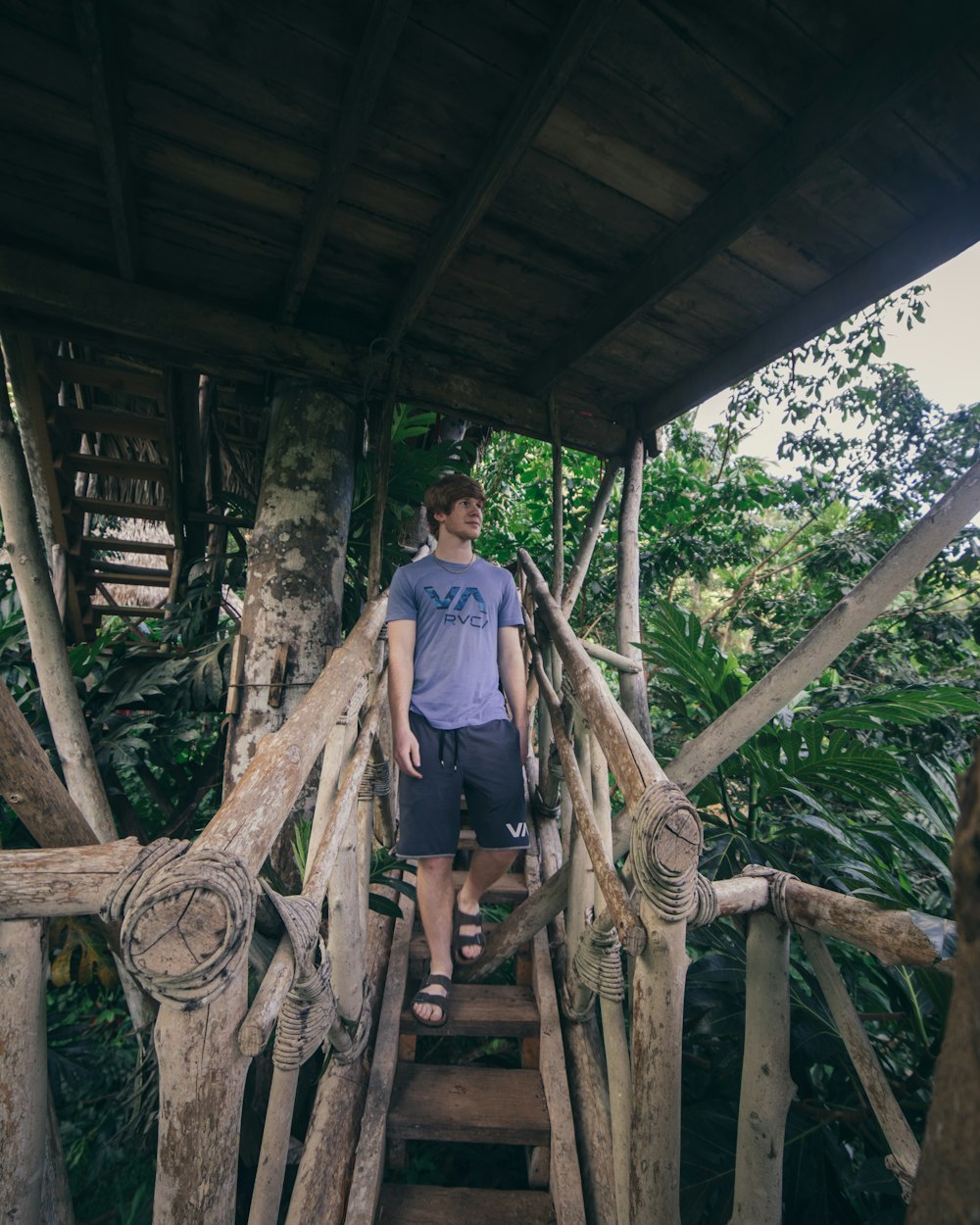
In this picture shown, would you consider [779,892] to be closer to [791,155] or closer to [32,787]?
[32,787]

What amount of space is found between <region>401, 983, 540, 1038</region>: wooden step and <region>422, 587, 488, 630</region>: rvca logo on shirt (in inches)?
54.0

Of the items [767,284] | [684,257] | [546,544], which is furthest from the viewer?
[546,544]

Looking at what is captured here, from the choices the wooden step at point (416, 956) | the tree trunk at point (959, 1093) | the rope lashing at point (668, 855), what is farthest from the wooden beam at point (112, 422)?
the tree trunk at point (959, 1093)

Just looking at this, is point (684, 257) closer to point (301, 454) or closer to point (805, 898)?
point (301, 454)

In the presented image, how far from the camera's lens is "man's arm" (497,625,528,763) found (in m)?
2.34

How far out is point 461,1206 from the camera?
1.62m

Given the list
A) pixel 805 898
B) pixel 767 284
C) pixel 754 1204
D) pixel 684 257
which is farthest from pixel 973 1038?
pixel 767 284

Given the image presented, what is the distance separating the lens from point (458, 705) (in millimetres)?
Answer: 2123

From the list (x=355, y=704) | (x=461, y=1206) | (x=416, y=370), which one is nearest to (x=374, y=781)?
(x=355, y=704)

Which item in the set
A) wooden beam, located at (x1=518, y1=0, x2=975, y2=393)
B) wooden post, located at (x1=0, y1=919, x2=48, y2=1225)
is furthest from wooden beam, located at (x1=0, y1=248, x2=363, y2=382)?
wooden post, located at (x1=0, y1=919, x2=48, y2=1225)

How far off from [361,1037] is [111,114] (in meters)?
2.85

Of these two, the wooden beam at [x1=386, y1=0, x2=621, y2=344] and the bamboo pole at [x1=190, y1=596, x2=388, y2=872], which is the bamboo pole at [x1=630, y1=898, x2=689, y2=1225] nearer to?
the bamboo pole at [x1=190, y1=596, x2=388, y2=872]

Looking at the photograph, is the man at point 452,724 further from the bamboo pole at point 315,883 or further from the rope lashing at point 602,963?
the rope lashing at point 602,963

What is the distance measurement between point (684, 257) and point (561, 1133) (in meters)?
2.90
